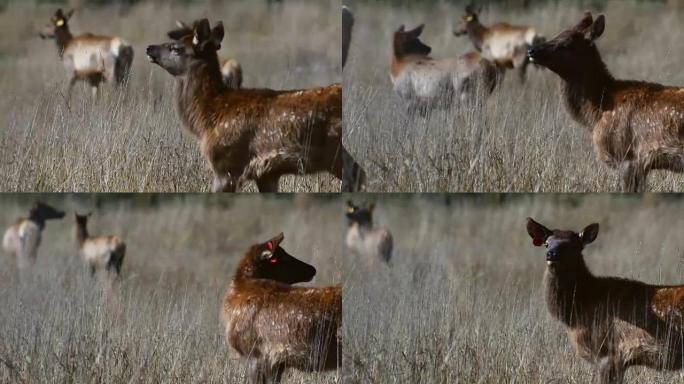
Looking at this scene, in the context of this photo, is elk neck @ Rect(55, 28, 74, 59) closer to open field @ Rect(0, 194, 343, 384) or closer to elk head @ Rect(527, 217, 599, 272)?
open field @ Rect(0, 194, 343, 384)

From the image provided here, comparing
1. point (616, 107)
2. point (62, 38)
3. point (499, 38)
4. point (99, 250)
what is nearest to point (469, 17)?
Result: point (499, 38)

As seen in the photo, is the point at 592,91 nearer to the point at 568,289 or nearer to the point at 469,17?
the point at 469,17

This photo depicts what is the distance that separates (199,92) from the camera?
11.6 metres

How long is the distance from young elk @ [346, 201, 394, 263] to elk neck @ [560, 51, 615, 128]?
1709 millimetres

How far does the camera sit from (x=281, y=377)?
11250 mm

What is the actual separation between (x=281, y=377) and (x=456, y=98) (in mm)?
2497

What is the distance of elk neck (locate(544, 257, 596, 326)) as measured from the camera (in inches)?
443

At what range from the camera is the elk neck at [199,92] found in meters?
11.5

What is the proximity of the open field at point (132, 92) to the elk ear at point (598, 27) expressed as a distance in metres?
1.89

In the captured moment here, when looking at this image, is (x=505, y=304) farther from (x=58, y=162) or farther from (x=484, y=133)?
(x=58, y=162)

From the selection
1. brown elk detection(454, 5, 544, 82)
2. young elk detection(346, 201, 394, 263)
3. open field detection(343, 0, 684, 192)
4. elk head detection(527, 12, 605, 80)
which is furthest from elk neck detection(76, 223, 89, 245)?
elk head detection(527, 12, 605, 80)

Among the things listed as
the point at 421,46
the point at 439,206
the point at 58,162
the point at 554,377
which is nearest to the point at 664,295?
the point at 554,377

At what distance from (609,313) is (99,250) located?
146 inches

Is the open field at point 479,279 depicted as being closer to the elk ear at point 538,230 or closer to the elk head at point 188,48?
the elk ear at point 538,230
